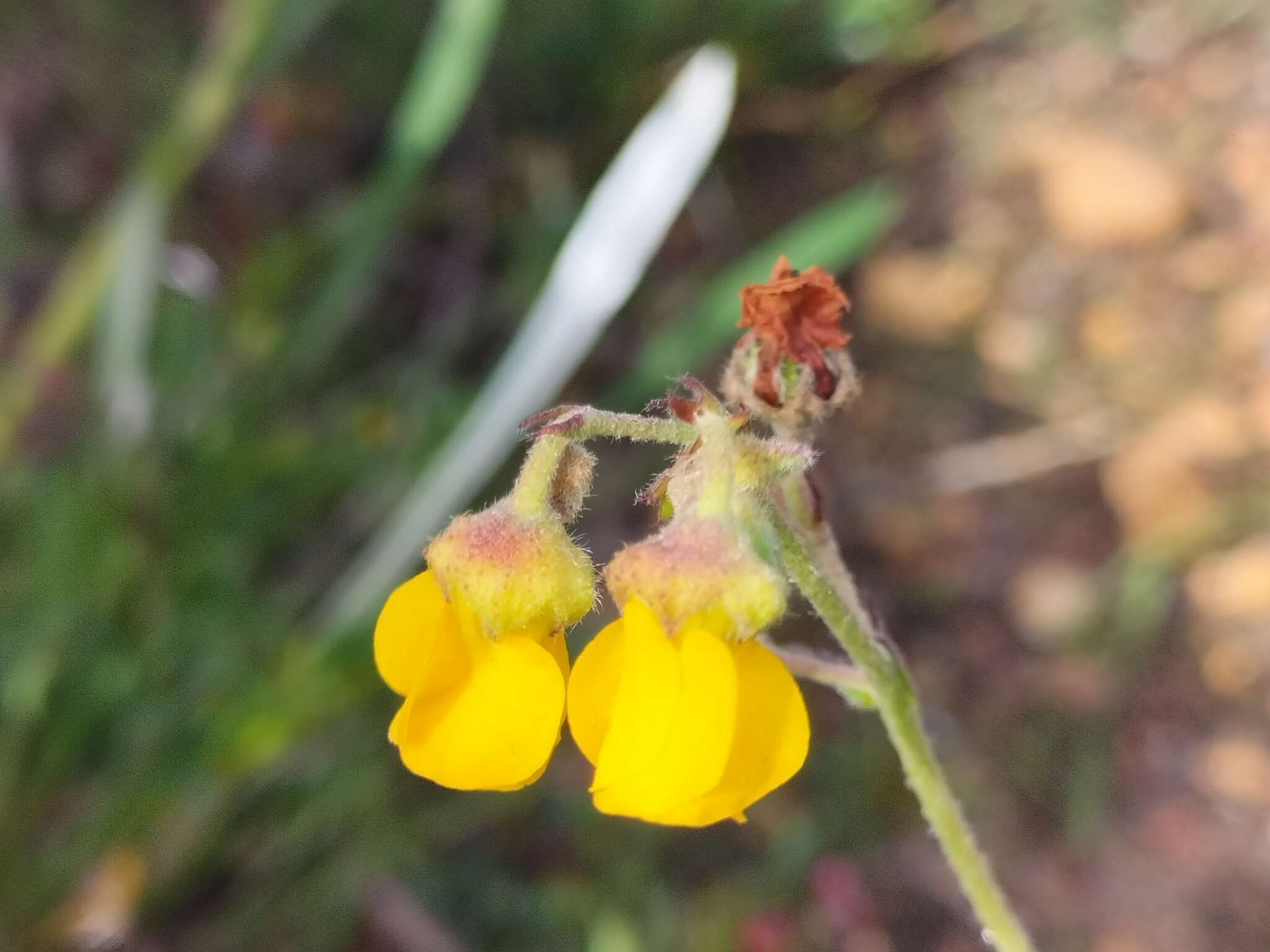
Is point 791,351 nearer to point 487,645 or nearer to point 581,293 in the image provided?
point 487,645

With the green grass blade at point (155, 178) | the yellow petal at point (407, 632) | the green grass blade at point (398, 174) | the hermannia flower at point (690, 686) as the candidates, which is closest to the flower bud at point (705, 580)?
the hermannia flower at point (690, 686)

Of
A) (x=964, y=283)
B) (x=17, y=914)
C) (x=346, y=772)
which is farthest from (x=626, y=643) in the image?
(x=964, y=283)

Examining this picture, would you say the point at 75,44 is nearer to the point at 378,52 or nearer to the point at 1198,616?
the point at 378,52

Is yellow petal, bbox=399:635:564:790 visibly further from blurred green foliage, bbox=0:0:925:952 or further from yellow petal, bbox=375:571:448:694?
blurred green foliage, bbox=0:0:925:952

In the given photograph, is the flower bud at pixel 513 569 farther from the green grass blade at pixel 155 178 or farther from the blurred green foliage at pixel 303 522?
the green grass blade at pixel 155 178

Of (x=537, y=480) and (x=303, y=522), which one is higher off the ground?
(x=537, y=480)

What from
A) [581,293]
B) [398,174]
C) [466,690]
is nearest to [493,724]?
[466,690]

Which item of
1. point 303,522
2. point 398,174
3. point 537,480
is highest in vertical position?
point 537,480
